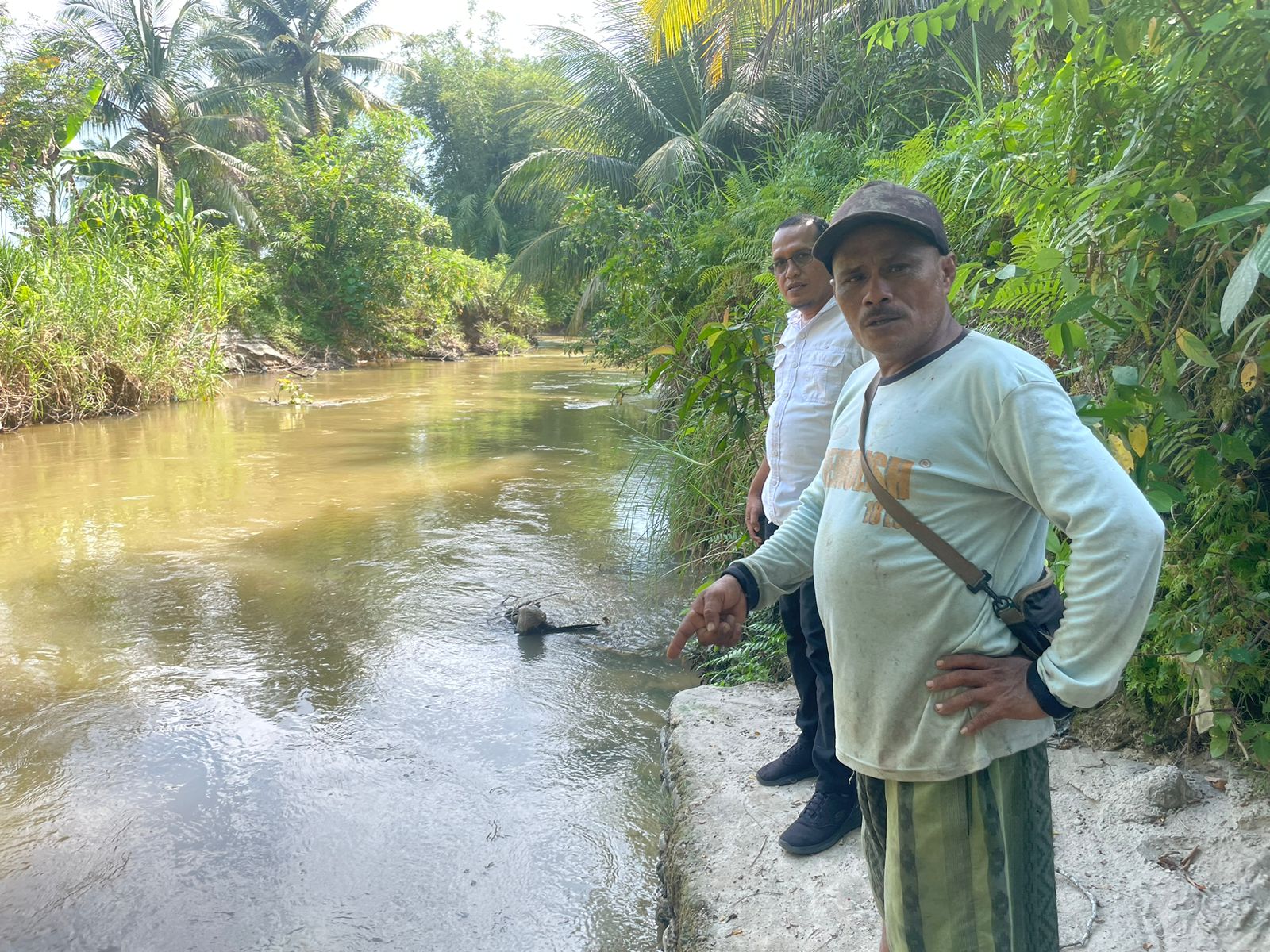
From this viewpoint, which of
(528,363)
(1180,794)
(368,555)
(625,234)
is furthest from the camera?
(528,363)

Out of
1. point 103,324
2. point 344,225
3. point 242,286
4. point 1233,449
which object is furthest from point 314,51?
point 1233,449

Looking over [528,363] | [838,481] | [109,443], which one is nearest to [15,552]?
[109,443]

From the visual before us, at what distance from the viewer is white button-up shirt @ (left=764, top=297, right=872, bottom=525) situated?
8.97 ft

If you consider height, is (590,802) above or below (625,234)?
below

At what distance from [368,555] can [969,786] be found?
5.65 meters

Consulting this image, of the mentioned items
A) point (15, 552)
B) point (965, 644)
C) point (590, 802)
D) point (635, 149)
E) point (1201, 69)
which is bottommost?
point (590, 802)

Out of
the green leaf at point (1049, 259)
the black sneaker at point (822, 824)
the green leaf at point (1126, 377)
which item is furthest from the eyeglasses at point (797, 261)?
the black sneaker at point (822, 824)

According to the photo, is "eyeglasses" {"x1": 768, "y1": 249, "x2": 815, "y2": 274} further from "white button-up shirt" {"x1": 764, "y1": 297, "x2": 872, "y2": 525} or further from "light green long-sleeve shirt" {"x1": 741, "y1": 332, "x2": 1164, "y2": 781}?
"light green long-sleeve shirt" {"x1": 741, "y1": 332, "x2": 1164, "y2": 781}

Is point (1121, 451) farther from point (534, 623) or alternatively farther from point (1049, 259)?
point (534, 623)

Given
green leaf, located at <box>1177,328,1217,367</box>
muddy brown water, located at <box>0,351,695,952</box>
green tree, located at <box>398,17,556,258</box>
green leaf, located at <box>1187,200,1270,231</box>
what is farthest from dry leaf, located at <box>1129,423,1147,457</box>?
green tree, located at <box>398,17,556,258</box>

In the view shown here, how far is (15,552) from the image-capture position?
21.6ft

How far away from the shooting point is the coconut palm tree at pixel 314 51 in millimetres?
33406

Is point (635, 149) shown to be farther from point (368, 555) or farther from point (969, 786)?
point (969, 786)

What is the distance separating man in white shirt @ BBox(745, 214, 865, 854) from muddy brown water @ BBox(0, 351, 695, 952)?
63cm
